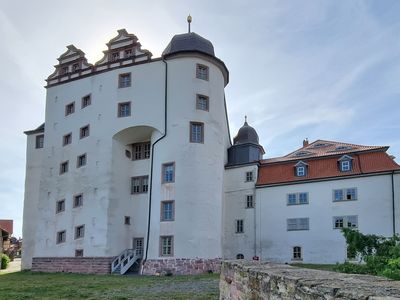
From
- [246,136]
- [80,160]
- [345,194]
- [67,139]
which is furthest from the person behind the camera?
[246,136]

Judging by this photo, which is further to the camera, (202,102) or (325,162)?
(325,162)

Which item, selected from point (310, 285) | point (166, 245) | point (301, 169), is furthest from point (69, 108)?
point (310, 285)

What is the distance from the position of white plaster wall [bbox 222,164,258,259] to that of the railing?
6.81m

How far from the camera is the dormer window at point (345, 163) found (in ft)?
104

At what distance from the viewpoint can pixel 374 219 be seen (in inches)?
1177

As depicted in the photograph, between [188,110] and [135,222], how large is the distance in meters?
8.77

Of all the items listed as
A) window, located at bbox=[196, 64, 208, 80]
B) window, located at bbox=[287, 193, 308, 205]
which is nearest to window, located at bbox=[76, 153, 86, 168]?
window, located at bbox=[196, 64, 208, 80]

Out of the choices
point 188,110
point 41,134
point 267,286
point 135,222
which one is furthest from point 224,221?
point 267,286

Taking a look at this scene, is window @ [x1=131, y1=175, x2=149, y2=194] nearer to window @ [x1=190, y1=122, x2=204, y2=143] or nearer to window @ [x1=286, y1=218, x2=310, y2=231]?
window @ [x1=190, y1=122, x2=204, y2=143]

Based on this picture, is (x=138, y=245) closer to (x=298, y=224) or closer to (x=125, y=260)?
(x=125, y=260)

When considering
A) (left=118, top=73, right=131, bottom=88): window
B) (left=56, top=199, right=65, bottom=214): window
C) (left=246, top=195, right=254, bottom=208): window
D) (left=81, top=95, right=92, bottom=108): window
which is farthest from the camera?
(left=246, top=195, right=254, bottom=208): window

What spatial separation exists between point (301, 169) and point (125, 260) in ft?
45.6

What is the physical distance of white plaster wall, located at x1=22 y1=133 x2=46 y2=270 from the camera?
1485 inches

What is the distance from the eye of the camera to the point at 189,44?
31.9 meters
